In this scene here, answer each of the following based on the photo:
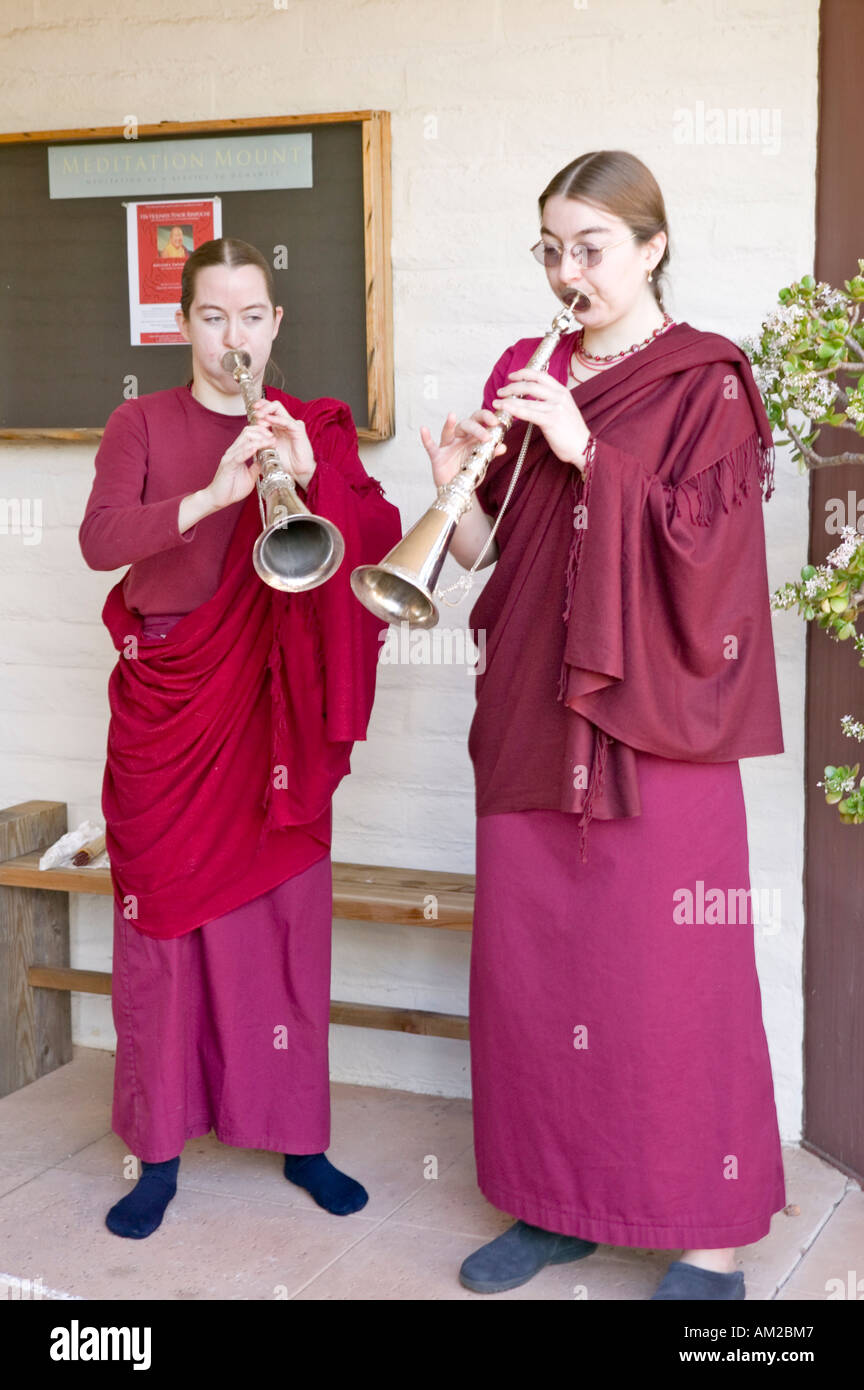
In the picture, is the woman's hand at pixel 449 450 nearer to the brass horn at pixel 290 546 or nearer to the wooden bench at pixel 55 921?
the brass horn at pixel 290 546

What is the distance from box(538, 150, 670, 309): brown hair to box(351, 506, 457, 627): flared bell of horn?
502 millimetres

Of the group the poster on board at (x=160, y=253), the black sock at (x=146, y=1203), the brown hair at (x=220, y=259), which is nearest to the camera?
the brown hair at (x=220, y=259)

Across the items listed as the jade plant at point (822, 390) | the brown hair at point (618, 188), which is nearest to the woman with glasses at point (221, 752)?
the brown hair at point (618, 188)

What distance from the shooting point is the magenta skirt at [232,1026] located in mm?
2516

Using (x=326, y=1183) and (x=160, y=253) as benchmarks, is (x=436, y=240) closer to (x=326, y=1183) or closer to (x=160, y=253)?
(x=160, y=253)

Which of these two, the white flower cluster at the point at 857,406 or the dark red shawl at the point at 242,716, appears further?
the dark red shawl at the point at 242,716

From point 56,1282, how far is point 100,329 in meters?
1.95

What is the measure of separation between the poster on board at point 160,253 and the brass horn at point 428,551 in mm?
1328

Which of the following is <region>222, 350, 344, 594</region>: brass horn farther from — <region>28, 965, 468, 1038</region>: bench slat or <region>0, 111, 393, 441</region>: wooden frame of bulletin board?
<region>28, 965, 468, 1038</region>: bench slat

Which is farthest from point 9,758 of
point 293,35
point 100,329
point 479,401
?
point 293,35

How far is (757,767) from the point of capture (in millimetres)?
2777

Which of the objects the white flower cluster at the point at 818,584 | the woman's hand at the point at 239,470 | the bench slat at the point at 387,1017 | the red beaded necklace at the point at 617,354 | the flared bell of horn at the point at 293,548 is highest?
the red beaded necklace at the point at 617,354

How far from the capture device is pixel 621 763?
2.05 m

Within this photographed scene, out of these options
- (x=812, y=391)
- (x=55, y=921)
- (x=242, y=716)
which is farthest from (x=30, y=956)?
(x=812, y=391)
